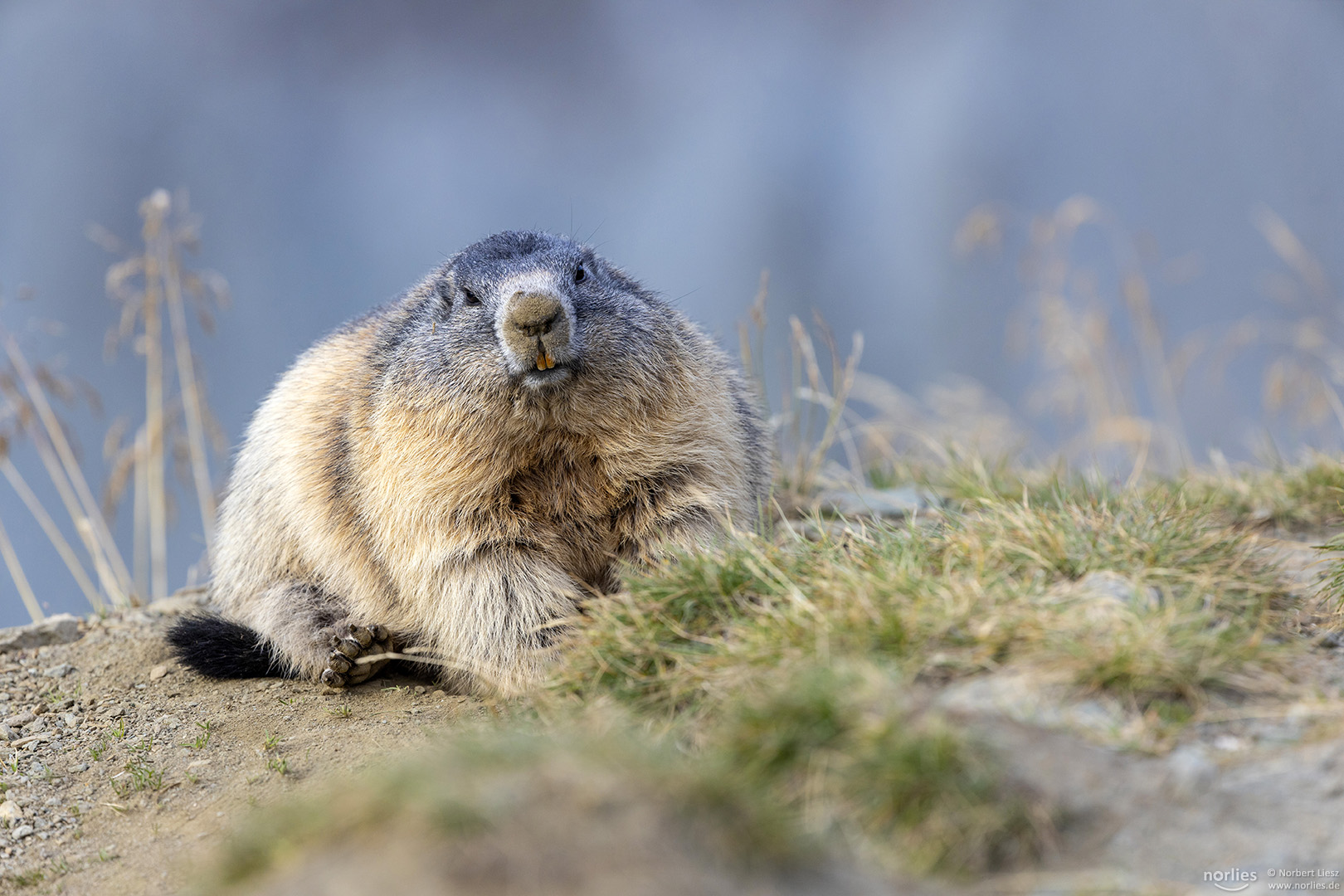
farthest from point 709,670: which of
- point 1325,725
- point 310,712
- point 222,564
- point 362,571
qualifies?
point 222,564

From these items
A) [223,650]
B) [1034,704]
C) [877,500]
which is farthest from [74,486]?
[1034,704]

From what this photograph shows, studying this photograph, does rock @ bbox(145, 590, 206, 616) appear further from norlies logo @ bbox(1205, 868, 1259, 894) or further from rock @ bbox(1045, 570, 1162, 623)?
norlies logo @ bbox(1205, 868, 1259, 894)

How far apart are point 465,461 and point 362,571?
0.90 metres

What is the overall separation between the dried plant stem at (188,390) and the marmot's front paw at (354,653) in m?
2.46

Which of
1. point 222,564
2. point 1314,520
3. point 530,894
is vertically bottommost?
point 1314,520

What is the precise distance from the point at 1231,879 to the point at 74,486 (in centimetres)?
644

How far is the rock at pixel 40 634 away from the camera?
498cm

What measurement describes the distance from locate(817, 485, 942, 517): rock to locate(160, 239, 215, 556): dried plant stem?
3794mm

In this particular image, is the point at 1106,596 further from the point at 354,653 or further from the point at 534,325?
the point at 354,653

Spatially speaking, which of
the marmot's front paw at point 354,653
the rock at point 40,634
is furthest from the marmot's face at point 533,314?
the rock at point 40,634

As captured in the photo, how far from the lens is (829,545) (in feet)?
11.4

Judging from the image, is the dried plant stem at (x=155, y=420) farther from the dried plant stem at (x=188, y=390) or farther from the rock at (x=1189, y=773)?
the rock at (x=1189, y=773)

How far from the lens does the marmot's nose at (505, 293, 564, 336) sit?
3756 millimetres

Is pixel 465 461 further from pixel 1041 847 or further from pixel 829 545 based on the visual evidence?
pixel 1041 847
